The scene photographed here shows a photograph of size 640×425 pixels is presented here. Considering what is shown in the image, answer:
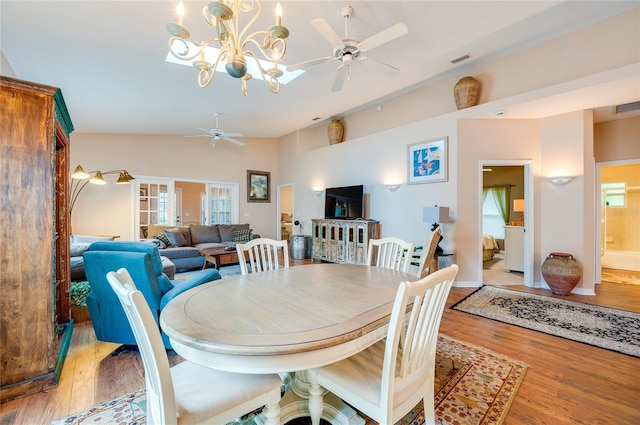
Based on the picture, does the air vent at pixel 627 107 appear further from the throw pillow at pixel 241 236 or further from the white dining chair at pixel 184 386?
the throw pillow at pixel 241 236

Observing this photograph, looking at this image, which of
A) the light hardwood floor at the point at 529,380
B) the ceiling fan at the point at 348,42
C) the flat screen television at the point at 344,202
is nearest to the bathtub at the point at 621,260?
the light hardwood floor at the point at 529,380

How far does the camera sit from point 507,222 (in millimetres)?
7309

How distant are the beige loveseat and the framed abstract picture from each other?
4035mm

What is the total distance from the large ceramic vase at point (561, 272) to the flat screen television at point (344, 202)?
311cm

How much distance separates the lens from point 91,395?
1.84 meters

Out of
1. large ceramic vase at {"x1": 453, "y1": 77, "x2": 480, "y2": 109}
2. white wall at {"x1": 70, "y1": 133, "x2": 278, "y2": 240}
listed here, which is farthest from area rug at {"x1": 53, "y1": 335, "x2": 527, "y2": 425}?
white wall at {"x1": 70, "y1": 133, "x2": 278, "y2": 240}

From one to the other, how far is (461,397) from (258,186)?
7.13 m

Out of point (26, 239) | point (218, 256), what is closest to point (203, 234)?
point (218, 256)

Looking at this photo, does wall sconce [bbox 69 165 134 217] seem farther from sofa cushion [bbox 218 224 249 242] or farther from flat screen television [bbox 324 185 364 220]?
flat screen television [bbox 324 185 364 220]

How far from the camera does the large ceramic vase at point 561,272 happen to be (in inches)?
153

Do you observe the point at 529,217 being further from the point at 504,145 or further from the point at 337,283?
the point at 337,283

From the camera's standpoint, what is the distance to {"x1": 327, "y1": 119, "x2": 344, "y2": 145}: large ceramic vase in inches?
263

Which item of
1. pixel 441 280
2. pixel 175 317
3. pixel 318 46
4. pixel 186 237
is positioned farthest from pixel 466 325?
pixel 186 237

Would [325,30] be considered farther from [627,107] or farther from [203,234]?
[203,234]
